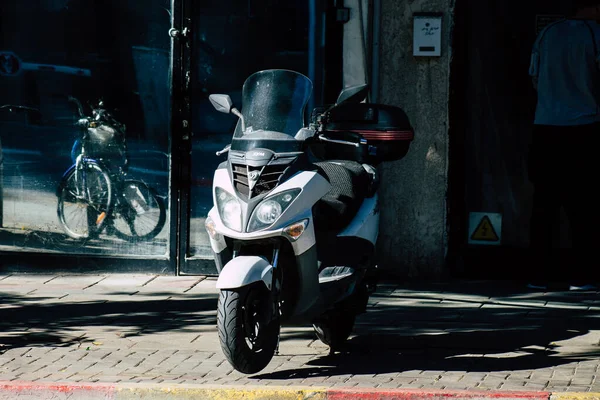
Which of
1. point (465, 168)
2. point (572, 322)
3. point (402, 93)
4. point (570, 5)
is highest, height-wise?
→ point (570, 5)

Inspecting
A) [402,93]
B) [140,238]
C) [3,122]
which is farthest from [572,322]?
[3,122]

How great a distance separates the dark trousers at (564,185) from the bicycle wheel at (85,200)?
10.6 feet

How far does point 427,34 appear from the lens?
9234mm

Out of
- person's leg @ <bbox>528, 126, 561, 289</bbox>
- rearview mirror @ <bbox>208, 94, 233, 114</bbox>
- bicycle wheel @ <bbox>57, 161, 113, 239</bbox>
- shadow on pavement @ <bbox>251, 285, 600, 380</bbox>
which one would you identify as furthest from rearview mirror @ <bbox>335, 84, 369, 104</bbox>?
bicycle wheel @ <bbox>57, 161, 113, 239</bbox>

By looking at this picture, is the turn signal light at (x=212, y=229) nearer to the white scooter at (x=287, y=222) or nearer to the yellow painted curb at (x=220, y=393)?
the white scooter at (x=287, y=222)

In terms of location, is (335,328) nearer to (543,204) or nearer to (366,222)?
(366,222)

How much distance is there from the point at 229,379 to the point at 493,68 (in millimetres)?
4105

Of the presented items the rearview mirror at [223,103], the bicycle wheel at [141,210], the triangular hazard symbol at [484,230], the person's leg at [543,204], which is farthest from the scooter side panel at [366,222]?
the bicycle wheel at [141,210]

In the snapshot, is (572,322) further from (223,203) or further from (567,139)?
(223,203)

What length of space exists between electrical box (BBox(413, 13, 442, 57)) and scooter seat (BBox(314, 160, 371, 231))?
2437 millimetres

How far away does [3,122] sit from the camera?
31.3 feet

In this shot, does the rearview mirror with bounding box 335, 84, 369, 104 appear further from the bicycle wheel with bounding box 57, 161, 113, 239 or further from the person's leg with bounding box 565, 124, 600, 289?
the bicycle wheel with bounding box 57, 161, 113, 239

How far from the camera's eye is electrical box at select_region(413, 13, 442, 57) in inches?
363

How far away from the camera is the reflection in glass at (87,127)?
942cm
